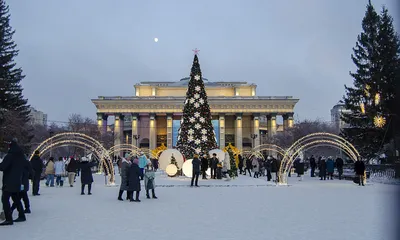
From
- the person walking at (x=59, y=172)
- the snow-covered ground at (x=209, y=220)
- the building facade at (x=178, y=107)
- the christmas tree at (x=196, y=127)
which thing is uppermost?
the building facade at (x=178, y=107)

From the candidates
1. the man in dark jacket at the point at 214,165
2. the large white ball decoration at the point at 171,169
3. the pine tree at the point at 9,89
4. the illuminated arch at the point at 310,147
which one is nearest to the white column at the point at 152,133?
the pine tree at the point at 9,89

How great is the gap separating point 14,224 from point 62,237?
2083mm

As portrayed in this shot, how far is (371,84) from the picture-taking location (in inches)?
1282

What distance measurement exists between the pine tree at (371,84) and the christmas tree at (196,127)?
11677 mm

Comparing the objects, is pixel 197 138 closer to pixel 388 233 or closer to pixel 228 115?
pixel 388 233

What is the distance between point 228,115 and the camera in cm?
7881

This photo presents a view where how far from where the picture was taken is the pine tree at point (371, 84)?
30.7m

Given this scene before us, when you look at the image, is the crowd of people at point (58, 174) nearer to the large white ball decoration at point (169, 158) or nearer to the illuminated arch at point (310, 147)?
the illuminated arch at point (310, 147)

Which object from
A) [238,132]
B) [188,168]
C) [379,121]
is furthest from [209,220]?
[238,132]

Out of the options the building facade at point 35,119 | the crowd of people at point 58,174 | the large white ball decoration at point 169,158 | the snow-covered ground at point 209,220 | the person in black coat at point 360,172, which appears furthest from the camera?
the building facade at point 35,119

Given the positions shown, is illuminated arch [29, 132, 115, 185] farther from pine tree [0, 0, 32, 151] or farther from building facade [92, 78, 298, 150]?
building facade [92, 78, 298, 150]

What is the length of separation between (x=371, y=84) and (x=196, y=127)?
14398mm

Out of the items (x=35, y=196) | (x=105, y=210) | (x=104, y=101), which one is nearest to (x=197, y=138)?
(x=35, y=196)

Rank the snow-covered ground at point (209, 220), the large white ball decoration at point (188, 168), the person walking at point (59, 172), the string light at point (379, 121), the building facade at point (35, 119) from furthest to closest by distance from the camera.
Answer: the building facade at point (35, 119) → the string light at point (379, 121) → the large white ball decoration at point (188, 168) → the person walking at point (59, 172) → the snow-covered ground at point (209, 220)
